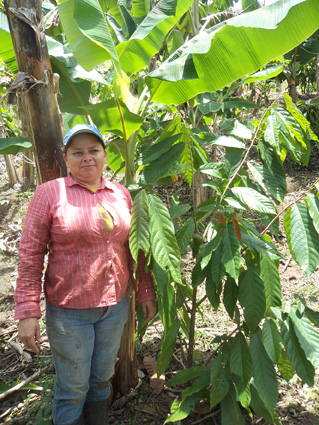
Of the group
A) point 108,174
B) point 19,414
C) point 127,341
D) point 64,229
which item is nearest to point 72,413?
point 127,341

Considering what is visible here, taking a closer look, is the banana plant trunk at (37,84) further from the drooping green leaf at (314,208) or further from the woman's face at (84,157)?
the drooping green leaf at (314,208)

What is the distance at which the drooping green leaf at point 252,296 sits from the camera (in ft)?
4.82

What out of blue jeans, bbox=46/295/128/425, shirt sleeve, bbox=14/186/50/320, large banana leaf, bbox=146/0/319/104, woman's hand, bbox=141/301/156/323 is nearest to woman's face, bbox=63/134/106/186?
shirt sleeve, bbox=14/186/50/320

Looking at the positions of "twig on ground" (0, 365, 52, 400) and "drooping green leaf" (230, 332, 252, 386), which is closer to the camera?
"drooping green leaf" (230, 332, 252, 386)

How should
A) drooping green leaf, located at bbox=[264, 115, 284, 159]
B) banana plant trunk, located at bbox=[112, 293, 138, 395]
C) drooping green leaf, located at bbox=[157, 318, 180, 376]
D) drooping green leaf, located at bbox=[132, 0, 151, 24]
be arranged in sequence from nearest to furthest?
1. drooping green leaf, located at bbox=[264, 115, 284, 159]
2. drooping green leaf, located at bbox=[157, 318, 180, 376]
3. banana plant trunk, located at bbox=[112, 293, 138, 395]
4. drooping green leaf, located at bbox=[132, 0, 151, 24]

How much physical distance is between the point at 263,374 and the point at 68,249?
3.26ft

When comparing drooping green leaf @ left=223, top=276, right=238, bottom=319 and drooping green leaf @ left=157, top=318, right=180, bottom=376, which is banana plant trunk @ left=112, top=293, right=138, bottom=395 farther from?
drooping green leaf @ left=223, top=276, right=238, bottom=319

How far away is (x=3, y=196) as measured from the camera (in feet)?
23.7

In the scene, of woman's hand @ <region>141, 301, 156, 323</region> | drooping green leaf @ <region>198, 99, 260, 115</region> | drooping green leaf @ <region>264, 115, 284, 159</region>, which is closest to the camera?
drooping green leaf @ <region>264, 115, 284, 159</region>

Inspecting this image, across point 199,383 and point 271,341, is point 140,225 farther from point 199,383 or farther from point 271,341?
point 199,383

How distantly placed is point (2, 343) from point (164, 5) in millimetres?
2658

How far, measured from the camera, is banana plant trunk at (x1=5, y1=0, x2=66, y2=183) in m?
1.51

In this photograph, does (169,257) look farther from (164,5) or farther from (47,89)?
(164,5)

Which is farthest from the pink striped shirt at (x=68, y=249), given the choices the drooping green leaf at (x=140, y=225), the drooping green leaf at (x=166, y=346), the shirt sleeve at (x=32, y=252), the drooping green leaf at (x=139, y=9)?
the drooping green leaf at (x=139, y=9)
